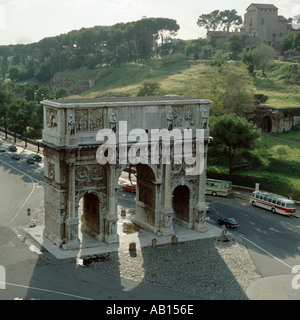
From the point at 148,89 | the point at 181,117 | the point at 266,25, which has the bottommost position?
the point at 181,117

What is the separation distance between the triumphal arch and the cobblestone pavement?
373 cm

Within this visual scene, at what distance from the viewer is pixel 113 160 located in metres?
49.7

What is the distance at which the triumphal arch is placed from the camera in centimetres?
4828

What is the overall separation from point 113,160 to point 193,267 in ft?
42.3

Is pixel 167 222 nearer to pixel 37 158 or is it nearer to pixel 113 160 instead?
pixel 113 160

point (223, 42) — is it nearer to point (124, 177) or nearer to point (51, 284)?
point (124, 177)

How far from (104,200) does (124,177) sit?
A: 30124 mm

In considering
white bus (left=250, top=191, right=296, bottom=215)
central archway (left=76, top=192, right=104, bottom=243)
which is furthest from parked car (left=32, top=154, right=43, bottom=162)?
white bus (left=250, top=191, right=296, bottom=215)

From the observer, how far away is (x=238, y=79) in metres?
Answer: 97.6

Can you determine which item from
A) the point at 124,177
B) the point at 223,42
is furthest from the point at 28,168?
the point at 223,42

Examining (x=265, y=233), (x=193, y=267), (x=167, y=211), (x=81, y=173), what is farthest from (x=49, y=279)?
(x=265, y=233)

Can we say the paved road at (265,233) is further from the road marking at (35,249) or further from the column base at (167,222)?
the road marking at (35,249)

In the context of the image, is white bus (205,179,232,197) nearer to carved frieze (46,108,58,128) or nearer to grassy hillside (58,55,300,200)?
grassy hillside (58,55,300,200)

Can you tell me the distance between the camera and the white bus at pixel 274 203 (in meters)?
61.4
